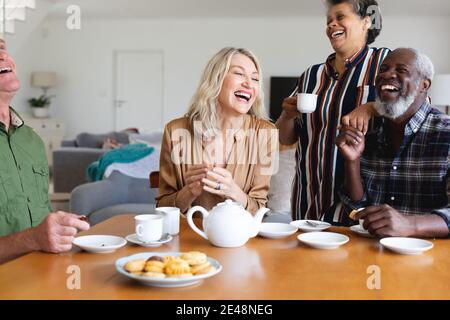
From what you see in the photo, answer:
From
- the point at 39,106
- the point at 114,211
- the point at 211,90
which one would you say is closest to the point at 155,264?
the point at 211,90

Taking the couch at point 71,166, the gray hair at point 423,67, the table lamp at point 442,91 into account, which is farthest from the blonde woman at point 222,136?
the table lamp at point 442,91

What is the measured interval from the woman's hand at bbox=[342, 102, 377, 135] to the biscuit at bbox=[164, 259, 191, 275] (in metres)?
0.89

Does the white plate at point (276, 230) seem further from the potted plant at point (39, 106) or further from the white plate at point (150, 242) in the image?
the potted plant at point (39, 106)

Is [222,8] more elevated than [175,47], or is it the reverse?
[222,8]

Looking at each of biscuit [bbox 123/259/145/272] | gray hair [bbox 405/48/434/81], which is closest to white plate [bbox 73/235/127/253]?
biscuit [bbox 123/259/145/272]

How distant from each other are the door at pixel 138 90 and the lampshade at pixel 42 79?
3.87 ft

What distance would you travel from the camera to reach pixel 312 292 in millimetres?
1035

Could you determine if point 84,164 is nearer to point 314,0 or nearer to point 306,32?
point 314,0

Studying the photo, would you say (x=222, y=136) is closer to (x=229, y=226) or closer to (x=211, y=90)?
(x=211, y=90)

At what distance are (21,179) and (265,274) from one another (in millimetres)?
1020

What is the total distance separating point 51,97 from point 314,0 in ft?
17.6

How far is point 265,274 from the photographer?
115 centimetres

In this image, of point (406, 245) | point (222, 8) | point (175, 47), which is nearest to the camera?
point (406, 245)
